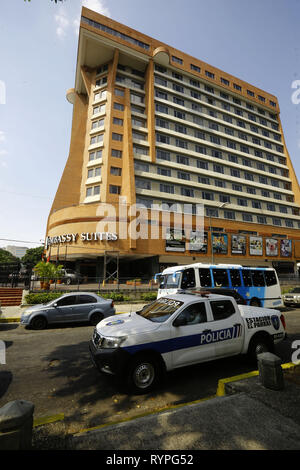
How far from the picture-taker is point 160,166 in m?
35.2

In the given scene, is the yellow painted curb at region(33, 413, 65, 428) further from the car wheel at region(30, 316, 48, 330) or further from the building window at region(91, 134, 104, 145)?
the building window at region(91, 134, 104, 145)

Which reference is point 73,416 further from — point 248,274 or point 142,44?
point 142,44

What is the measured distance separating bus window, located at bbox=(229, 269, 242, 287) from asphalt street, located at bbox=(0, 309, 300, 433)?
6.37 meters

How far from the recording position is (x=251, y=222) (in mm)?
40844

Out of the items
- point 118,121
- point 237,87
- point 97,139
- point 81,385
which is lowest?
point 81,385

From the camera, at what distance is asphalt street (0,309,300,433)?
11.9 feet

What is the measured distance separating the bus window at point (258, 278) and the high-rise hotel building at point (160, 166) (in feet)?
47.7

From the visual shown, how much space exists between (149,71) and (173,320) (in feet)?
148

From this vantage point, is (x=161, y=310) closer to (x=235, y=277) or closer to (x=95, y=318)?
(x=95, y=318)

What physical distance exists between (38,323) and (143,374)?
716cm

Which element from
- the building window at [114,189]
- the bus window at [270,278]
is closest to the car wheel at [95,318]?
the bus window at [270,278]

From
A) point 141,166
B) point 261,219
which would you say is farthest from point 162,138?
point 261,219

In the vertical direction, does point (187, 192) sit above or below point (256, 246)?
Result: above

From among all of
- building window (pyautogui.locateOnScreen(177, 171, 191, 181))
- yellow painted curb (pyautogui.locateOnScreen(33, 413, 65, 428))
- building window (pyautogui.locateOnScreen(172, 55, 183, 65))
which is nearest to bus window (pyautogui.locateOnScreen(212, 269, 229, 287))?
yellow painted curb (pyautogui.locateOnScreen(33, 413, 65, 428))
